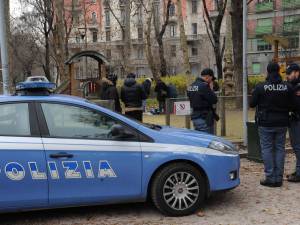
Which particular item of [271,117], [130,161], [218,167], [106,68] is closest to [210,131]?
[271,117]

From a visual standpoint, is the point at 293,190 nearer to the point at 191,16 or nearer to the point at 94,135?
the point at 94,135

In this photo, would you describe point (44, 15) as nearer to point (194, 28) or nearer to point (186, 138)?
point (186, 138)

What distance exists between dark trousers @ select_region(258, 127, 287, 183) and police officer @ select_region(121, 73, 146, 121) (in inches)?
137

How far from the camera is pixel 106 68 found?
63.5 ft

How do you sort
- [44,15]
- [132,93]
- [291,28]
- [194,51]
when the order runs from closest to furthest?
[132,93], [44,15], [291,28], [194,51]

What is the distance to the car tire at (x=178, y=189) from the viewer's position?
6.10 meters

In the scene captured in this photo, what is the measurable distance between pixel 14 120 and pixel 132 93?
15.8 ft

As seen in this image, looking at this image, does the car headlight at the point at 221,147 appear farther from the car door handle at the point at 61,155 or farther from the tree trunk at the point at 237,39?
the tree trunk at the point at 237,39

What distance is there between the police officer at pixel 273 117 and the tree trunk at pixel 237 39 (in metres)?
13.8

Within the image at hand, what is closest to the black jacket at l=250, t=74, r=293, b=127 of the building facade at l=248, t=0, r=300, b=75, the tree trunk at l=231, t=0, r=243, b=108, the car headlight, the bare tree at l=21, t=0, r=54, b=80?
the car headlight

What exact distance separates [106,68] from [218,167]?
13.6 meters

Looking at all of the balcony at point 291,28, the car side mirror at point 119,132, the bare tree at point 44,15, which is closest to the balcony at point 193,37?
the balcony at point 291,28

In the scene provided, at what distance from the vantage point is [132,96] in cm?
1049

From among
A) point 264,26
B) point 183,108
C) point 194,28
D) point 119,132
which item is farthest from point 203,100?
point 194,28
